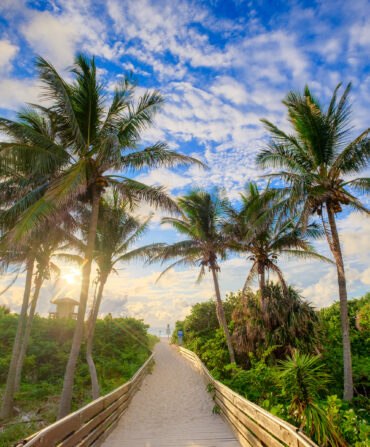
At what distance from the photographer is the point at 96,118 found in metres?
9.26

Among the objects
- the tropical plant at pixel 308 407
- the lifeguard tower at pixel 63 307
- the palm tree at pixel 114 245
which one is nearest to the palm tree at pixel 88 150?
the palm tree at pixel 114 245

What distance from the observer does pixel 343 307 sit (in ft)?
31.6

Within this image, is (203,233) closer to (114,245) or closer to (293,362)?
(114,245)

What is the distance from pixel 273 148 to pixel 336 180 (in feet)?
8.88

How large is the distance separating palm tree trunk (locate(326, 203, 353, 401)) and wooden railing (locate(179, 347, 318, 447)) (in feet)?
15.4

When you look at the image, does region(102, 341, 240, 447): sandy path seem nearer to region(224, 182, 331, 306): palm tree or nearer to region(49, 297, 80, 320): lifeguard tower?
region(224, 182, 331, 306): palm tree

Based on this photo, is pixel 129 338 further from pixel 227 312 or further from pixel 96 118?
pixel 96 118

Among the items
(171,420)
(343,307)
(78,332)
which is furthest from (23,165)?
(343,307)

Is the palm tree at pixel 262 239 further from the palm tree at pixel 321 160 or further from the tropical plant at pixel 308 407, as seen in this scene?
the tropical plant at pixel 308 407

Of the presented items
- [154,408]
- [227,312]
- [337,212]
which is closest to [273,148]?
[337,212]

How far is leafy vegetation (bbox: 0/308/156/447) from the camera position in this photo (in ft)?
34.1

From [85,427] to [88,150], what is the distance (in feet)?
24.7

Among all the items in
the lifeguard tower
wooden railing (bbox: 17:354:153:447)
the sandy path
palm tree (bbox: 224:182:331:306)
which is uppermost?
palm tree (bbox: 224:182:331:306)

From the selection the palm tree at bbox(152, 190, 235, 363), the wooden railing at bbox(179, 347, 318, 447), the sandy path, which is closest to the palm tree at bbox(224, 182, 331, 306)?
the palm tree at bbox(152, 190, 235, 363)
